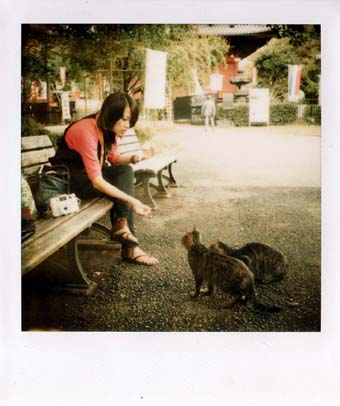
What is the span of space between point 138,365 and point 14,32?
2.07 metres

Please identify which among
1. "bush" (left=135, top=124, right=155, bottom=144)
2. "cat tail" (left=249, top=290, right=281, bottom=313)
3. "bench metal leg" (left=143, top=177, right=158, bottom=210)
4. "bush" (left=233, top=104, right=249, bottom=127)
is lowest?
"cat tail" (left=249, top=290, right=281, bottom=313)

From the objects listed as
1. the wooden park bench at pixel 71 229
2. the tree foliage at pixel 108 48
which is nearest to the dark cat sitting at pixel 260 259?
the wooden park bench at pixel 71 229

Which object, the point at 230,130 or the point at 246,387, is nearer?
the point at 246,387

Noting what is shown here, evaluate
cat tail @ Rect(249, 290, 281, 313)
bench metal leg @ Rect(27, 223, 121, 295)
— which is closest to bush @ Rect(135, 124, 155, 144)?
bench metal leg @ Rect(27, 223, 121, 295)

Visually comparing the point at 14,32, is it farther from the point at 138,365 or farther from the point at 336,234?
the point at 336,234

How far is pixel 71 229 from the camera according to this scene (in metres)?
2.21

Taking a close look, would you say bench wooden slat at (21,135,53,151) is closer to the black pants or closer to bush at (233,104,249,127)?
the black pants

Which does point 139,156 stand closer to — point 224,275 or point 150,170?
point 150,170

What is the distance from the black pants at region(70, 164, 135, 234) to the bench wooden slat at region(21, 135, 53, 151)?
261 millimetres

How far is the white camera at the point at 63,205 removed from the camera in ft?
7.63

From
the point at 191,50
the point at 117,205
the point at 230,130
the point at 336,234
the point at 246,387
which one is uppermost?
the point at 191,50

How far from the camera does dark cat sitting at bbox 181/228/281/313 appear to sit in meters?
2.38

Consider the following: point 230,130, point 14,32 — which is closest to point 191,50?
point 230,130

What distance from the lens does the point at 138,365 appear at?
2365 millimetres
